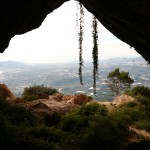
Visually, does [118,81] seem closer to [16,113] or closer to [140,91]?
[140,91]

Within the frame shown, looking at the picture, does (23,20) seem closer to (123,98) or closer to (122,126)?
(122,126)

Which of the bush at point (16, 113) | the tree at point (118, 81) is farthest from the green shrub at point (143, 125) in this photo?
the tree at point (118, 81)

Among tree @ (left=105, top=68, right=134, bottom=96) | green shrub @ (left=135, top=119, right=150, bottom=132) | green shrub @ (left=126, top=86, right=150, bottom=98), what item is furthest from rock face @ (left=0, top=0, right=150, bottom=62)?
tree @ (left=105, top=68, right=134, bottom=96)

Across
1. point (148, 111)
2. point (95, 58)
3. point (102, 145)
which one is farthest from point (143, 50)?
point (148, 111)

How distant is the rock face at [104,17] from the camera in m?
10.5

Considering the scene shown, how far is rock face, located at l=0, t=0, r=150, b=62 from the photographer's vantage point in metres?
10.5

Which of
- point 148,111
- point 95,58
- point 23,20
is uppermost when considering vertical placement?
point 23,20

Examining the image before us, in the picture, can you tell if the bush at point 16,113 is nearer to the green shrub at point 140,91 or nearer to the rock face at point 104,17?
the rock face at point 104,17

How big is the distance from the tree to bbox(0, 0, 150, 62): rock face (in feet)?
111

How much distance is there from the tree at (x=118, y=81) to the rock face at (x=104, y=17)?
33.8 metres

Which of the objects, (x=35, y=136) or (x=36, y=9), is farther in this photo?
(x=35, y=136)

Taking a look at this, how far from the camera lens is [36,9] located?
13016mm

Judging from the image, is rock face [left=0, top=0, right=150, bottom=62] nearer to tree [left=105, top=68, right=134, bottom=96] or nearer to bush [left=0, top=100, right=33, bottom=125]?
bush [left=0, top=100, right=33, bottom=125]

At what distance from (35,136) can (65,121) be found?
168 inches
